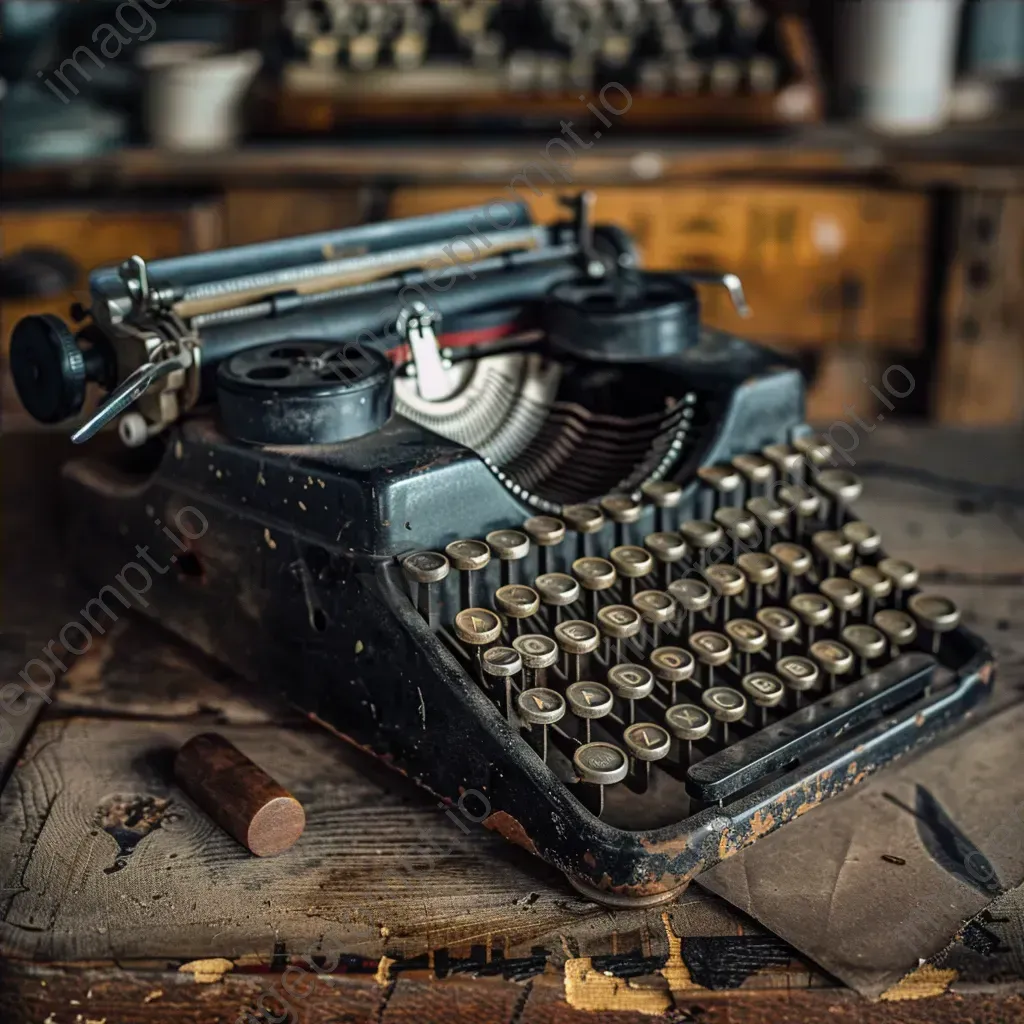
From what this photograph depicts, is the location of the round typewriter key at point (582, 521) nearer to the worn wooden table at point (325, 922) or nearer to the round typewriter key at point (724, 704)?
the round typewriter key at point (724, 704)

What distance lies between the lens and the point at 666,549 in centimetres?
177

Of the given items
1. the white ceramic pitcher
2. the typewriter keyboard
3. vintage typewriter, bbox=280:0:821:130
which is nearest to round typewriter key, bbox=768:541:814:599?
the typewriter keyboard

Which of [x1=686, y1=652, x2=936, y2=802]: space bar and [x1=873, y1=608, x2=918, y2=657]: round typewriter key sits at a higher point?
[x1=873, y1=608, x2=918, y2=657]: round typewriter key

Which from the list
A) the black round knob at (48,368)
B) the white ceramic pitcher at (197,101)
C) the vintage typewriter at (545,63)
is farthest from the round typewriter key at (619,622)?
the white ceramic pitcher at (197,101)

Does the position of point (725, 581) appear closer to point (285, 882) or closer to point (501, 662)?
point (501, 662)

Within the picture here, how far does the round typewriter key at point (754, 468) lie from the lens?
1928mm

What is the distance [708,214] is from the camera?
3.49 metres

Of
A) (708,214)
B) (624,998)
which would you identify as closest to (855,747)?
(624,998)

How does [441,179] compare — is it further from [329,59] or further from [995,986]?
[995,986]

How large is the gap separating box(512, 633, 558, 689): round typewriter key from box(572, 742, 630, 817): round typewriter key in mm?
107

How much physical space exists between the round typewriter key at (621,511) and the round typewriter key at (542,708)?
1.08 feet

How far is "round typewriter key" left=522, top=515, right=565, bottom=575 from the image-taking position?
5.54 ft

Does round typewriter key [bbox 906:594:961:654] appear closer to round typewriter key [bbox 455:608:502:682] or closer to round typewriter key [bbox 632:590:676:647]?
round typewriter key [bbox 632:590:676:647]

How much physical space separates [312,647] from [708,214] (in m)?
2.15
